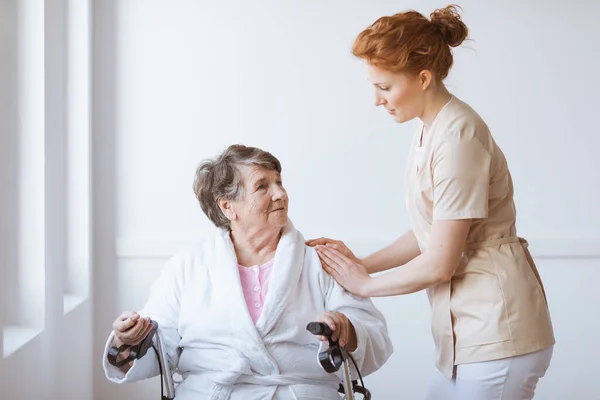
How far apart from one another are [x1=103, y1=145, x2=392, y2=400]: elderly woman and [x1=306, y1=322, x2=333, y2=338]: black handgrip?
3.6 inches

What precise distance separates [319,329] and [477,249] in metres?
0.48

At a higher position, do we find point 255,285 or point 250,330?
point 255,285

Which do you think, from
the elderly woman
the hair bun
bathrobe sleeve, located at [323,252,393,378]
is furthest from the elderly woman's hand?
the hair bun

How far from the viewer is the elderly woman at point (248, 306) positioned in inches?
90.3

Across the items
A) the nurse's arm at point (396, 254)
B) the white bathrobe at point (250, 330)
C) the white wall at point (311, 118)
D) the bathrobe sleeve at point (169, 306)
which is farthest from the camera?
the white wall at point (311, 118)

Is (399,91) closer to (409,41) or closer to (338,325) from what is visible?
(409,41)

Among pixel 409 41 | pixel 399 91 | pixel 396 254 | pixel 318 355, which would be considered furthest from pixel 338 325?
pixel 409 41

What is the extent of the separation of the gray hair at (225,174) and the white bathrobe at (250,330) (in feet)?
0.49

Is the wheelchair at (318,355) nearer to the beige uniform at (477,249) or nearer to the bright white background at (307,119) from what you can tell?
the beige uniform at (477,249)

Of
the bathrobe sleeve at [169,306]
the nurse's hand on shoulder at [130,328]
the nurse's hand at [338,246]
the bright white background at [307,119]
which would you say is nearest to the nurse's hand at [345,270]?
the nurse's hand at [338,246]

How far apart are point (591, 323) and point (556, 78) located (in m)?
1.21

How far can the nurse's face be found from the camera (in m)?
2.09

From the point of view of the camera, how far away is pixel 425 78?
2094 mm

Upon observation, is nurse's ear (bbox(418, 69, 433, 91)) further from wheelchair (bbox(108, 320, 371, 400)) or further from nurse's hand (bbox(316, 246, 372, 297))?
wheelchair (bbox(108, 320, 371, 400))
